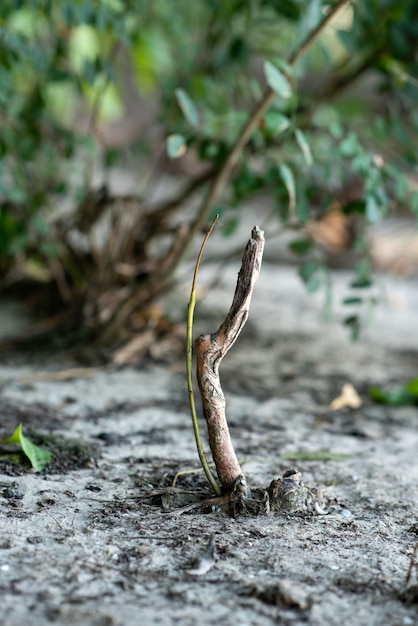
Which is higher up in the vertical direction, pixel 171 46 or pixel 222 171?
pixel 171 46

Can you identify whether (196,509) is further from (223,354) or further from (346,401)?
(346,401)

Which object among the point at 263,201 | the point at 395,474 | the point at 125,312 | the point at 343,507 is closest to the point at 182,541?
the point at 343,507

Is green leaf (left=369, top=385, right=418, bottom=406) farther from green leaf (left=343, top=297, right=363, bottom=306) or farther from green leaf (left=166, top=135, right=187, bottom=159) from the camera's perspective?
green leaf (left=166, top=135, right=187, bottom=159)

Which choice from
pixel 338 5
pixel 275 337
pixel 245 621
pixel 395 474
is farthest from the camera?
pixel 275 337

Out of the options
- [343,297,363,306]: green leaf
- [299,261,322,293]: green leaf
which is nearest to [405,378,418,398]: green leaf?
[343,297,363,306]: green leaf

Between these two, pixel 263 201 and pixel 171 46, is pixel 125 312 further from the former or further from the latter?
pixel 263 201

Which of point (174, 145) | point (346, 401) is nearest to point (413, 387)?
point (346, 401)

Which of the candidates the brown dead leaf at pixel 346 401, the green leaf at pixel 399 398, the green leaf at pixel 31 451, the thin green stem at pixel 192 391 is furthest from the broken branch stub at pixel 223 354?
the green leaf at pixel 399 398
